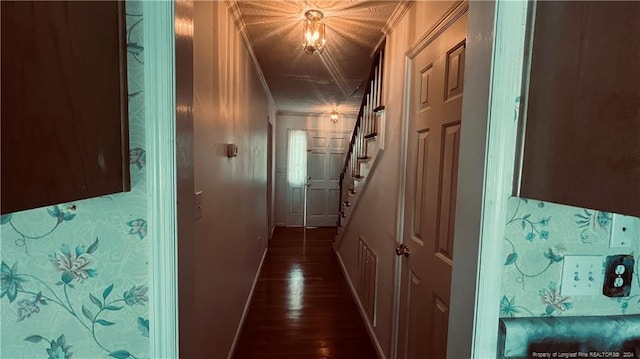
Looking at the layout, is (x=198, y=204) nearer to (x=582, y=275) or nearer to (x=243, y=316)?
(x=582, y=275)

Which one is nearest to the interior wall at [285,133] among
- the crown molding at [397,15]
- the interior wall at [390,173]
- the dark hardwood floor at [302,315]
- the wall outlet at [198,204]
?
the dark hardwood floor at [302,315]

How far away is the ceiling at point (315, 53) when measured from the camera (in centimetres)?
195

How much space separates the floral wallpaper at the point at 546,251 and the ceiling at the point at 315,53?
161cm

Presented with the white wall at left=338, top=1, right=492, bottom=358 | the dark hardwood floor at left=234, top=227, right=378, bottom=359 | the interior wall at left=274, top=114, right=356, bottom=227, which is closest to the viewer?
the white wall at left=338, top=1, right=492, bottom=358

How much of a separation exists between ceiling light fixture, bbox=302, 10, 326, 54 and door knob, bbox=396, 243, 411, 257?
1.31 metres

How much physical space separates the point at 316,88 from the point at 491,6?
3.43 meters

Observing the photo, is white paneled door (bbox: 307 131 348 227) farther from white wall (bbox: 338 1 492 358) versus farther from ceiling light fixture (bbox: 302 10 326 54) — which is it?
ceiling light fixture (bbox: 302 10 326 54)

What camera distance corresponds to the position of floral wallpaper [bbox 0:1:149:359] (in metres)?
0.64

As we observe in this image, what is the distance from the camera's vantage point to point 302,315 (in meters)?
2.82

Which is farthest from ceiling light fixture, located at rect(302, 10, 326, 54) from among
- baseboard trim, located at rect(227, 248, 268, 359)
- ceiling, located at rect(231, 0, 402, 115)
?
baseboard trim, located at rect(227, 248, 268, 359)

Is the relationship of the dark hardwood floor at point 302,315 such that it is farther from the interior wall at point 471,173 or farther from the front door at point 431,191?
the interior wall at point 471,173

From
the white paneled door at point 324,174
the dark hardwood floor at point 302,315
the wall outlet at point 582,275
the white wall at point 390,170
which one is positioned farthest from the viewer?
the white paneled door at point 324,174

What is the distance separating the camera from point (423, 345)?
1.53 m

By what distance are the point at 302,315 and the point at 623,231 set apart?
2508mm
